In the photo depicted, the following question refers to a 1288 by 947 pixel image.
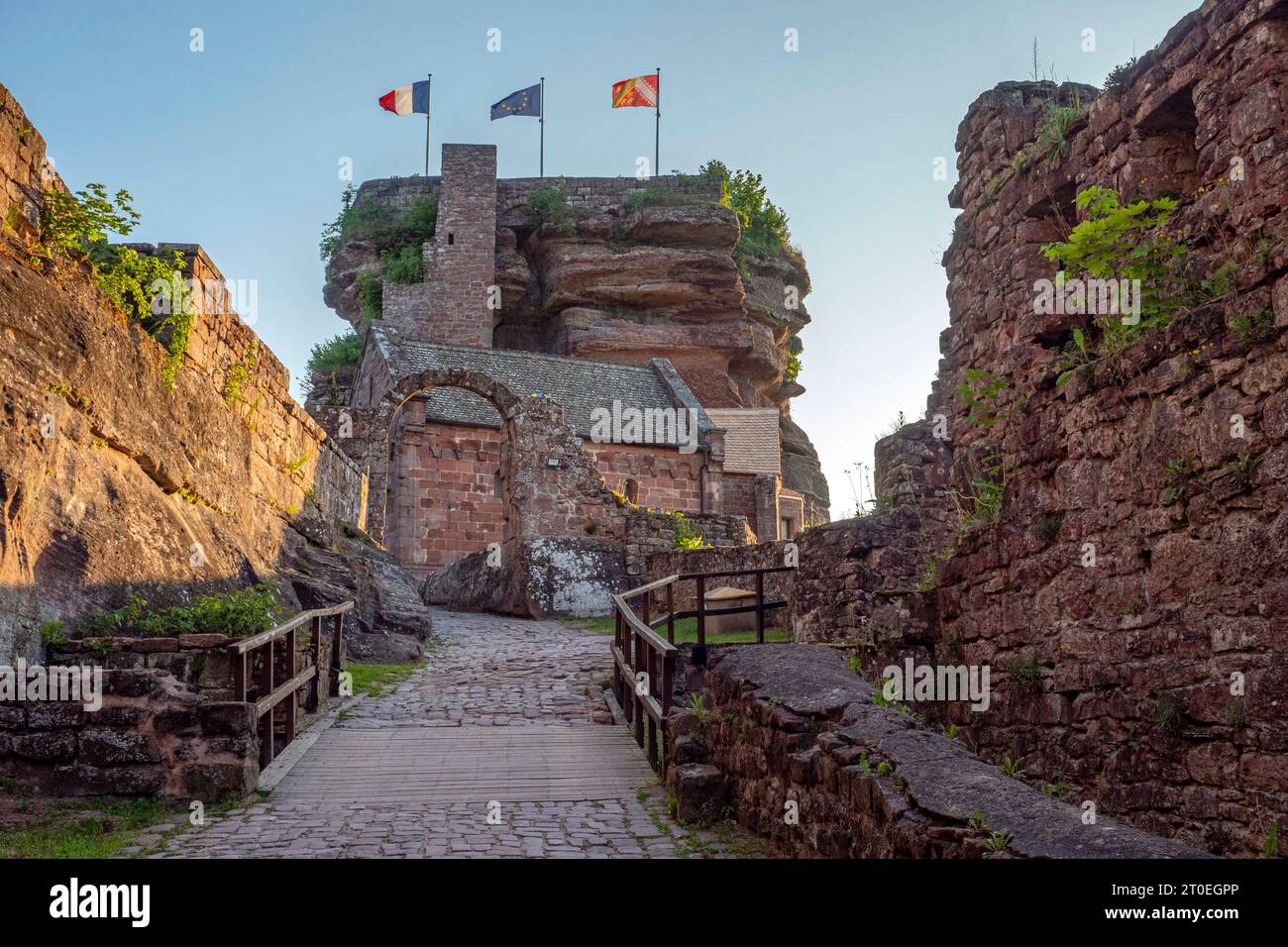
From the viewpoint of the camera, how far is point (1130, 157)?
312 inches

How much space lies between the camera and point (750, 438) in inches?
1674

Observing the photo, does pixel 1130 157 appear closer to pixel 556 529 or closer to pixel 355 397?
pixel 556 529

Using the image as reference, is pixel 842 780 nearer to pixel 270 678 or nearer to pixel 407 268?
pixel 270 678

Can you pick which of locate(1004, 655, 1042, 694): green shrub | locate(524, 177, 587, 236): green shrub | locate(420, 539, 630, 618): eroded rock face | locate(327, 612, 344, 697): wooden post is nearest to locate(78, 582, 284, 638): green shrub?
locate(327, 612, 344, 697): wooden post

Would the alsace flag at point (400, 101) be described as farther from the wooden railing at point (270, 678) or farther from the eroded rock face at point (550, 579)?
Result: the wooden railing at point (270, 678)

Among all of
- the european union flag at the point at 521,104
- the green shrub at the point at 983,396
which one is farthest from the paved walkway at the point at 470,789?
the european union flag at the point at 521,104

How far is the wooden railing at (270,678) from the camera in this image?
25.4 feet

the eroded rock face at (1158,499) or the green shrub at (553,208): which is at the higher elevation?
the green shrub at (553,208)

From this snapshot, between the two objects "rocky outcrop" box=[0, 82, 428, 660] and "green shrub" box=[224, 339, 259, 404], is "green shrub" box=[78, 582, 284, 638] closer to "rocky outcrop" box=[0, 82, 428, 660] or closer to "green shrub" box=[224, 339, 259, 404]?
"rocky outcrop" box=[0, 82, 428, 660]

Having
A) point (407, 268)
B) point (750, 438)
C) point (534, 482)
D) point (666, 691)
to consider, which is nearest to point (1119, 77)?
point (666, 691)

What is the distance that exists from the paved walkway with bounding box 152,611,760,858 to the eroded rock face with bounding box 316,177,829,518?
33150mm

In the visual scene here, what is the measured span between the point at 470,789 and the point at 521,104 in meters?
45.1

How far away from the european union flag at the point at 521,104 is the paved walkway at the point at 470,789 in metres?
40.1
